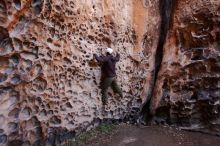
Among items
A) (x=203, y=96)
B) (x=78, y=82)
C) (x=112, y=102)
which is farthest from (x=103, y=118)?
(x=203, y=96)

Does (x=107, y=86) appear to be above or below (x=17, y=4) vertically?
below

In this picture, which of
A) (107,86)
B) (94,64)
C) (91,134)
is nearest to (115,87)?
(107,86)

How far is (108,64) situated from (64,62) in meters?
0.74

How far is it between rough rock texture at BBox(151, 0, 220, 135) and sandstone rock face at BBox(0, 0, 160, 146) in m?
0.33

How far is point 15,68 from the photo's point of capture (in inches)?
A: 156

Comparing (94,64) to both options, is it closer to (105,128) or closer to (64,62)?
(64,62)

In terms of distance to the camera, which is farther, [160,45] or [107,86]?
[160,45]

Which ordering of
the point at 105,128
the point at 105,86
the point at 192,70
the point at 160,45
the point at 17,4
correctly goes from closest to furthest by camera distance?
the point at 17,4 < the point at 105,86 < the point at 105,128 < the point at 192,70 < the point at 160,45

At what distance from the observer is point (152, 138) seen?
17.3 feet

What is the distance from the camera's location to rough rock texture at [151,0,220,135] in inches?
216

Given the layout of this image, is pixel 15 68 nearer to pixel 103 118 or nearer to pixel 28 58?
pixel 28 58

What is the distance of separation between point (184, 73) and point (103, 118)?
163 cm

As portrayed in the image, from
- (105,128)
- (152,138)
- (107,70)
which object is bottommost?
(152,138)

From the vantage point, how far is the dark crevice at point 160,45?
5840 mm
